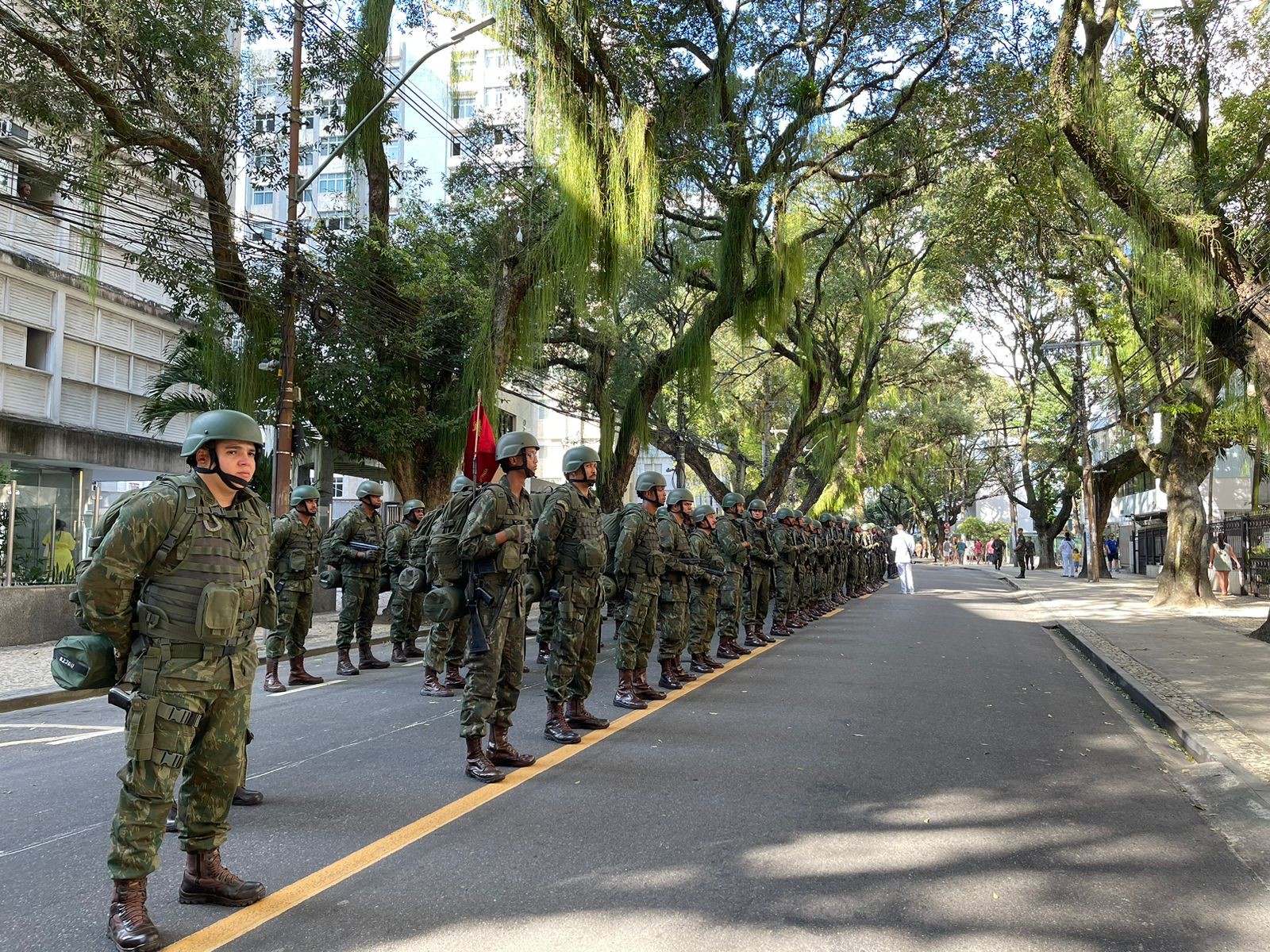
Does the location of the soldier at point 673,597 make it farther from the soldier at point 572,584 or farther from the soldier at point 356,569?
the soldier at point 356,569

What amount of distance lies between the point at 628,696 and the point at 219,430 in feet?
16.6

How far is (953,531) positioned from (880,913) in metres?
68.5

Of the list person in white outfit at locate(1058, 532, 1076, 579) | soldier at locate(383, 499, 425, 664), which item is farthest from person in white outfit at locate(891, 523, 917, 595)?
soldier at locate(383, 499, 425, 664)

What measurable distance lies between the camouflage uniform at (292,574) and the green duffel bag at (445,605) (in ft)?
12.3

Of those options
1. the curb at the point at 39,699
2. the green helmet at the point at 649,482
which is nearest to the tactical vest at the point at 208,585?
the green helmet at the point at 649,482

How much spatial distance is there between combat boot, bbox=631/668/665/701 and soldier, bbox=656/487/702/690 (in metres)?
0.59

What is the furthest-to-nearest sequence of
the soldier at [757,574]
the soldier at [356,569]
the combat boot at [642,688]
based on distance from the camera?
1. the soldier at [757,574]
2. the soldier at [356,569]
3. the combat boot at [642,688]

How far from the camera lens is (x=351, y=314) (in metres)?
16.2

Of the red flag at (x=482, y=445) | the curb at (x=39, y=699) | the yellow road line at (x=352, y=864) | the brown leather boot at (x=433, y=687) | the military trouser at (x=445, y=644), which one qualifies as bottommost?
the curb at (x=39, y=699)

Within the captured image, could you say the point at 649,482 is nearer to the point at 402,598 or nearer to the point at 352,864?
the point at 402,598

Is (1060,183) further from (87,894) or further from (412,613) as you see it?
(87,894)

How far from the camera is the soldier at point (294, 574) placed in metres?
9.02

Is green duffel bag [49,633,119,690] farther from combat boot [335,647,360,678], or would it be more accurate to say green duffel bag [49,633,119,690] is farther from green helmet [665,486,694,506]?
combat boot [335,647,360,678]

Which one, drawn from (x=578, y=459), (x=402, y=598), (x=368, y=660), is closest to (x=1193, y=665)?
(x=578, y=459)
